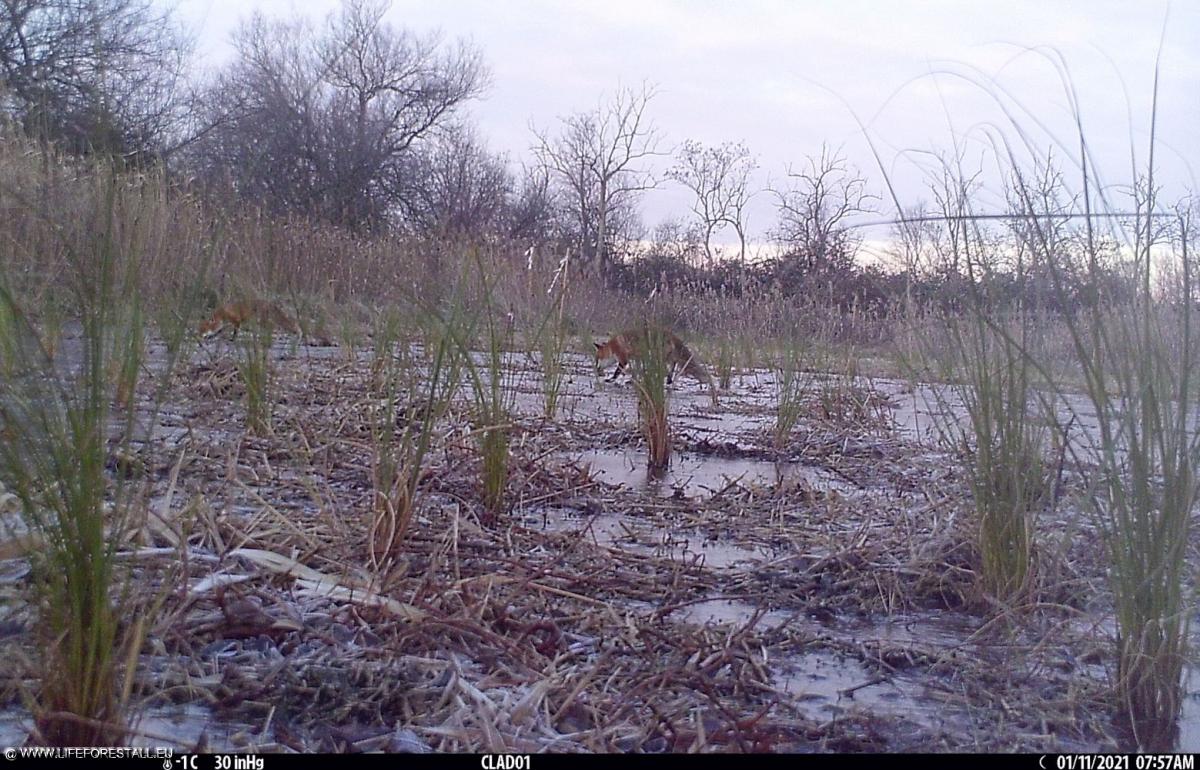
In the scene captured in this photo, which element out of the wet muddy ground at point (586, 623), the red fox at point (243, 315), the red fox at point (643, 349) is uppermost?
the red fox at point (243, 315)

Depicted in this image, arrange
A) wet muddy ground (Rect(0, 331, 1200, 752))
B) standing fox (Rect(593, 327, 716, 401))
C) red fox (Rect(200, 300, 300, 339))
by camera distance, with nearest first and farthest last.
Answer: wet muddy ground (Rect(0, 331, 1200, 752)) < red fox (Rect(200, 300, 300, 339)) < standing fox (Rect(593, 327, 716, 401))

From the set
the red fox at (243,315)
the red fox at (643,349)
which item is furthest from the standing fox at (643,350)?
the red fox at (243,315)

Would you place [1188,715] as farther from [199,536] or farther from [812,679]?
[199,536]

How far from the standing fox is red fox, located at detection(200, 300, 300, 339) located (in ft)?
4.49

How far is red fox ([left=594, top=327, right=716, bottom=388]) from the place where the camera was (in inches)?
141

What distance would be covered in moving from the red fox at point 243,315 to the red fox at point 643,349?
1.37m

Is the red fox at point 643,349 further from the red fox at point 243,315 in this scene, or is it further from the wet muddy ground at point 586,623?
the red fox at point 243,315

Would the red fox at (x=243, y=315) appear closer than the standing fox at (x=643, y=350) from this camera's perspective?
Yes

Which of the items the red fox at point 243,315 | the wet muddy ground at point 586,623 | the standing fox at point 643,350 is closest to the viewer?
the wet muddy ground at point 586,623

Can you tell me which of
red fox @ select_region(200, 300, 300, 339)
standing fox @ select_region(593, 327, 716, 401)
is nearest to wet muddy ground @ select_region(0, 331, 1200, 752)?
red fox @ select_region(200, 300, 300, 339)

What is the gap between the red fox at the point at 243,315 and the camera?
316 cm

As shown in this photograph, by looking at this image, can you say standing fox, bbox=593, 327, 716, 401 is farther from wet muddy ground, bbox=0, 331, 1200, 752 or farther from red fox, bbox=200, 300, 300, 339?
red fox, bbox=200, 300, 300, 339

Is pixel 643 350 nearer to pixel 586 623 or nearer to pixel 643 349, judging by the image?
pixel 643 349

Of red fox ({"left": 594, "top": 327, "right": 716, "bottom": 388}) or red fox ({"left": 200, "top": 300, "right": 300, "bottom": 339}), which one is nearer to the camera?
red fox ({"left": 200, "top": 300, "right": 300, "bottom": 339})
